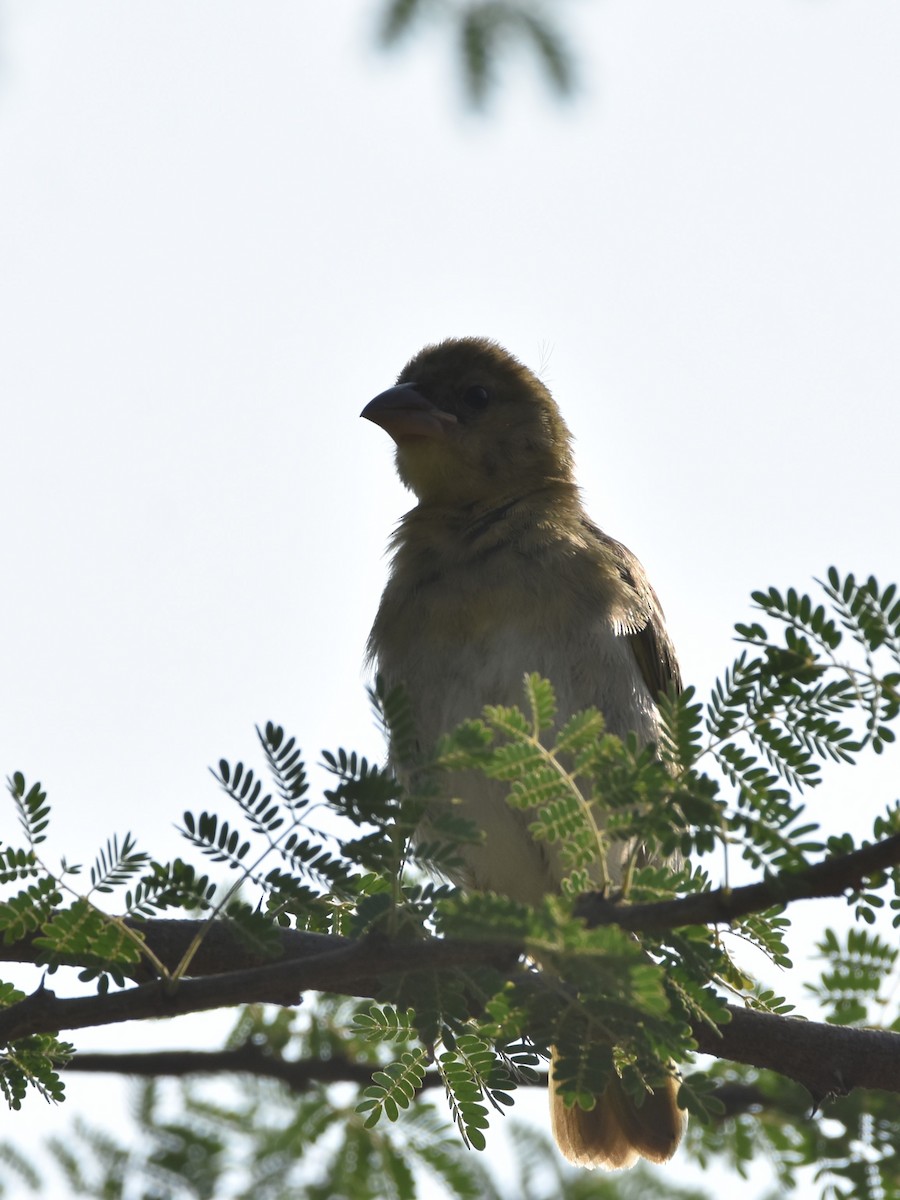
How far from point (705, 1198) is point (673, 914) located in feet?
9.76

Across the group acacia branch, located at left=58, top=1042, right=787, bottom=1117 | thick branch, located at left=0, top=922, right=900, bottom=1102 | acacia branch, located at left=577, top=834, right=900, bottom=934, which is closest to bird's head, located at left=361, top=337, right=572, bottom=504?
acacia branch, located at left=58, top=1042, right=787, bottom=1117

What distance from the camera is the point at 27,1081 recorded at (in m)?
2.97

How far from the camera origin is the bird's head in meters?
5.53

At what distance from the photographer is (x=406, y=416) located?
5.67 metres

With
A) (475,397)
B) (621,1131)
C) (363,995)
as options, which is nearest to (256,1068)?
(621,1131)

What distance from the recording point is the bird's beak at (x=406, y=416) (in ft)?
18.4

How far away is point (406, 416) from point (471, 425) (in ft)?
0.87

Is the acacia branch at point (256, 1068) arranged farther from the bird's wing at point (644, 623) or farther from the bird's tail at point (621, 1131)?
the bird's wing at point (644, 623)

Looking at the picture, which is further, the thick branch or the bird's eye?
the bird's eye

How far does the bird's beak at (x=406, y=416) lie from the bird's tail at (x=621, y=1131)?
8.14 feet

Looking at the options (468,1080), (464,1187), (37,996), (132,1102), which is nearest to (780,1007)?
(468,1080)

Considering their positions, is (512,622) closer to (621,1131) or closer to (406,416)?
(406,416)

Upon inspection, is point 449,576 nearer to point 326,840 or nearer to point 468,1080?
point 468,1080

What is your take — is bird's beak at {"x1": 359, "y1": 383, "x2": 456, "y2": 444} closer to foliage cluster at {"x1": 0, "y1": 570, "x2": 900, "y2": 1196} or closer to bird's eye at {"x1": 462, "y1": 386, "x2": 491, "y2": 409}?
bird's eye at {"x1": 462, "y1": 386, "x2": 491, "y2": 409}
